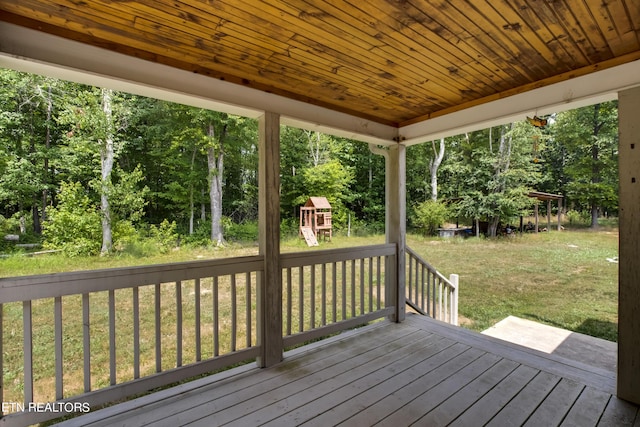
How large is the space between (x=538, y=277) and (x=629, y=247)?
6.18 meters

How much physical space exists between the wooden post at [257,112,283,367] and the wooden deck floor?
183mm

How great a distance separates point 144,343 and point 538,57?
4851 mm

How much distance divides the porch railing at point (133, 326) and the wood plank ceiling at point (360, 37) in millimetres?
1379

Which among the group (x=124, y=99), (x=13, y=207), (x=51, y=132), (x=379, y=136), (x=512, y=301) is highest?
(x=124, y=99)

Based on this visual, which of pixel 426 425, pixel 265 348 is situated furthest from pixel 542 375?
pixel 265 348

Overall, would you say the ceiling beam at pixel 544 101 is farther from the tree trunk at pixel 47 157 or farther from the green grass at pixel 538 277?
the tree trunk at pixel 47 157

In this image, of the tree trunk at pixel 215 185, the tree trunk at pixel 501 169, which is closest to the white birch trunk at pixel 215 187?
the tree trunk at pixel 215 185

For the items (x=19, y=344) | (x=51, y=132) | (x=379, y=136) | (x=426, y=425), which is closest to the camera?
(x=426, y=425)

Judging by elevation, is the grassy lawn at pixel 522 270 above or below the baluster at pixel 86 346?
below

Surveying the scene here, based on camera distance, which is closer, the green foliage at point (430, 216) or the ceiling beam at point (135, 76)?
the ceiling beam at point (135, 76)

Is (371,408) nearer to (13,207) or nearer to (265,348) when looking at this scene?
(265,348)

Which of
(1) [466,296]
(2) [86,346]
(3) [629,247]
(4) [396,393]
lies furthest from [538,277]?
(2) [86,346]

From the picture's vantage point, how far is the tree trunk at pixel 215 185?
803cm

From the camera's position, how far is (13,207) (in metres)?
6.33
